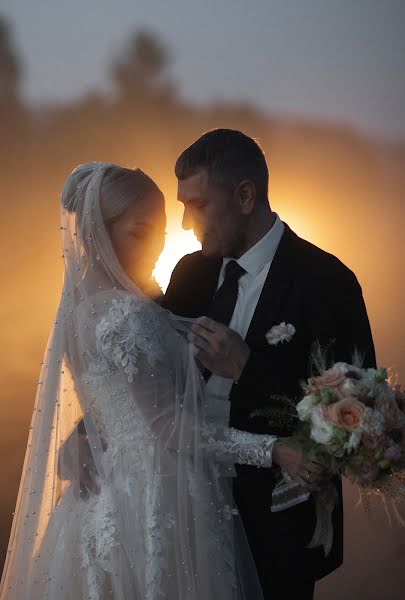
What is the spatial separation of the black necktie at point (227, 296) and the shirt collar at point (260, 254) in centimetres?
2

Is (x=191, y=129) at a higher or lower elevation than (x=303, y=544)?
higher

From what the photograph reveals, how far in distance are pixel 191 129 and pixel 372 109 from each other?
114 centimetres

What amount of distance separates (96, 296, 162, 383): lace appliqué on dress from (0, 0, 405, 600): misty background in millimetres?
3268

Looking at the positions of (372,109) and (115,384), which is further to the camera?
(372,109)

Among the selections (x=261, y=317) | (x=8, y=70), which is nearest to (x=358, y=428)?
(x=261, y=317)

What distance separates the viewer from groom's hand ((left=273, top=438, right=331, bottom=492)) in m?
2.35

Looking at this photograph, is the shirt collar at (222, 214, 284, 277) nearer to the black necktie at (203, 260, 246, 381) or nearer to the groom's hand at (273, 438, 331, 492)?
the black necktie at (203, 260, 246, 381)

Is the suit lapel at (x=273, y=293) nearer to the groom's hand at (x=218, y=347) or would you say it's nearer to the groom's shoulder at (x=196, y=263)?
the groom's hand at (x=218, y=347)

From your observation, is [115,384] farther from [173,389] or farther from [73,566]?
[73,566]

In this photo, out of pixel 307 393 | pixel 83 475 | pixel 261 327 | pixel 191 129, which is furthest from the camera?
pixel 191 129

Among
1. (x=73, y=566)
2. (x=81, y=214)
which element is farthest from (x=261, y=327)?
(x=73, y=566)

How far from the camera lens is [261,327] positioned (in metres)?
2.69

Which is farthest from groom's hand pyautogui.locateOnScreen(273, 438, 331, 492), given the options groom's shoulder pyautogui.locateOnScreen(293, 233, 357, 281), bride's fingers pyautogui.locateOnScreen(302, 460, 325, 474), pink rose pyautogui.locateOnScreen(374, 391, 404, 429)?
groom's shoulder pyautogui.locateOnScreen(293, 233, 357, 281)

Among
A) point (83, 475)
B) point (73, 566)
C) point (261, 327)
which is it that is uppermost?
point (261, 327)
